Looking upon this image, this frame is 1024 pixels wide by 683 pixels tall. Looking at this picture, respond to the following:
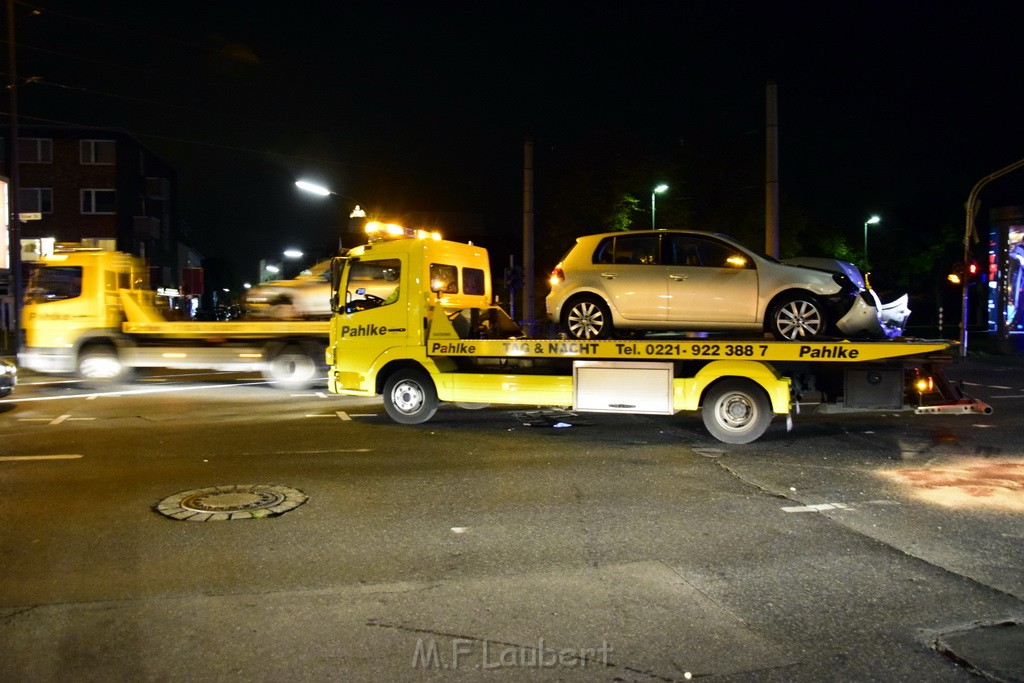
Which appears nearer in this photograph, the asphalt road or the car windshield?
the asphalt road

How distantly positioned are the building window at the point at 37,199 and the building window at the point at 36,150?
1.57m

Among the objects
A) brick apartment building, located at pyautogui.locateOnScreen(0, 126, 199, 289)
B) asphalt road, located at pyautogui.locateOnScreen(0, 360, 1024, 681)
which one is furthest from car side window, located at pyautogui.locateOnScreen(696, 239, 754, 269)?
brick apartment building, located at pyautogui.locateOnScreen(0, 126, 199, 289)

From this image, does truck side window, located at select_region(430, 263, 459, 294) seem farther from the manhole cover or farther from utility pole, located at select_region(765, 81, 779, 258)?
utility pole, located at select_region(765, 81, 779, 258)

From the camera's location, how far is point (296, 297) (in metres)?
18.0

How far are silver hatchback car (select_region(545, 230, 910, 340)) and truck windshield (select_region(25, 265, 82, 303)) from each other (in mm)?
11591

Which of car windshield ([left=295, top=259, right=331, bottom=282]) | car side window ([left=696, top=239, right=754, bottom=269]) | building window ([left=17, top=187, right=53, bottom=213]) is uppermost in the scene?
building window ([left=17, top=187, right=53, bottom=213])

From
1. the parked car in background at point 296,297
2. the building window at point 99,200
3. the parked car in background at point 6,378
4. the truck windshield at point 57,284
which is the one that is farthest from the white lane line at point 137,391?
the building window at point 99,200

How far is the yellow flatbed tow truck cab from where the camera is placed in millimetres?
9836

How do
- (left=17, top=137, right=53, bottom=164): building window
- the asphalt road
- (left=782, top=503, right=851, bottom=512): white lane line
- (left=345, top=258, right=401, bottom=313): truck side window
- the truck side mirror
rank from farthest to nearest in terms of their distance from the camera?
(left=17, top=137, right=53, bottom=164): building window, the truck side mirror, (left=345, top=258, right=401, bottom=313): truck side window, (left=782, top=503, right=851, bottom=512): white lane line, the asphalt road

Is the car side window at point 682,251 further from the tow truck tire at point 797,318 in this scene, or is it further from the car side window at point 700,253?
the tow truck tire at point 797,318

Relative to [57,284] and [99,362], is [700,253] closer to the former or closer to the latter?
[99,362]

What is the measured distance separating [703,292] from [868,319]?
2.00 m

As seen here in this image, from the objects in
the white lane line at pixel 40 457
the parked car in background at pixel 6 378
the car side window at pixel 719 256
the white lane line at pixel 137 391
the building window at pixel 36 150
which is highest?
the building window at pixel 36 150

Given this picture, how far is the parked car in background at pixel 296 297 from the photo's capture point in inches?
698
